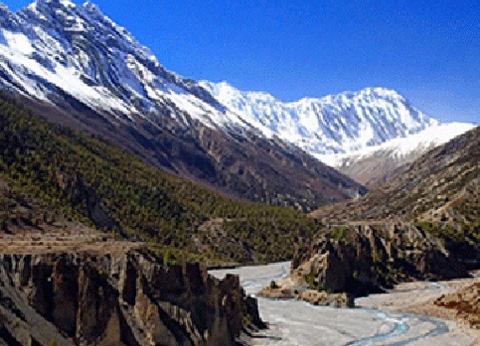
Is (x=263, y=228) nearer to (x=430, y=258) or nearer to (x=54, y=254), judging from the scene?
(x=430, y=258)

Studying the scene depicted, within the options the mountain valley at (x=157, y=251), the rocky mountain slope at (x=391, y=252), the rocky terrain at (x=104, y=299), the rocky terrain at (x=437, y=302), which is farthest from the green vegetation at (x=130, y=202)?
the rocky terrain at (x=104, y=299)

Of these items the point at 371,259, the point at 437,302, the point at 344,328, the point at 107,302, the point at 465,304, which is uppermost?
the point at 371,259

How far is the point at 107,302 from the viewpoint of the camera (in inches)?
1865

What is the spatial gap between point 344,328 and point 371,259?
46.4m

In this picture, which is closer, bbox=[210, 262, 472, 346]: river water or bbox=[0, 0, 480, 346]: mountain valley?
bbox=[0, 0, 480, 346]: mountain valley

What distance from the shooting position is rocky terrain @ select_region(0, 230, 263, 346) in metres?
44.3

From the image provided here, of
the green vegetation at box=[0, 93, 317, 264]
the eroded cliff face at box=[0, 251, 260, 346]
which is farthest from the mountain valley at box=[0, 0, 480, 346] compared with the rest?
the green vegetation at box=[0, 93, 317, 264]

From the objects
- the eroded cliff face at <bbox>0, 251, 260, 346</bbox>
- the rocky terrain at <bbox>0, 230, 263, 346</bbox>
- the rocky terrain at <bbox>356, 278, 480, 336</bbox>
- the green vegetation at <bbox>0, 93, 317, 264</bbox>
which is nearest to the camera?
the eroded cliff face at <bbox>0, 251, 260, 346</bbox>

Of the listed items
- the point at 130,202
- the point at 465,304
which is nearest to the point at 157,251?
the point at 465,304

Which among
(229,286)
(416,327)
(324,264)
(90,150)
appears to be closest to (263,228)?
(90,150)

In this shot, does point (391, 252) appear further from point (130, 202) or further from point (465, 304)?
point (130, 202)

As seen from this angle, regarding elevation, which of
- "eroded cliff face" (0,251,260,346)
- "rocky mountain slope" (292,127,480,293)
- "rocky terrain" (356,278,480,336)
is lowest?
"eroded cliff face" (0,251,260,346)

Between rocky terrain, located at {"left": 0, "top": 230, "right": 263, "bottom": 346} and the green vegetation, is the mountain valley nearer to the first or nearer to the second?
rocky terrain, located at {"left": 0, "top": 230, "right": 263, "bottom": 346}

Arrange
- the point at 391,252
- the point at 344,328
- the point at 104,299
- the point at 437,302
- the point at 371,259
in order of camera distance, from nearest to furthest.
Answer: the point at 104,299 < the point at 344,328 < the point at 437,302 < the point at 371,259 < the point at 391,252
